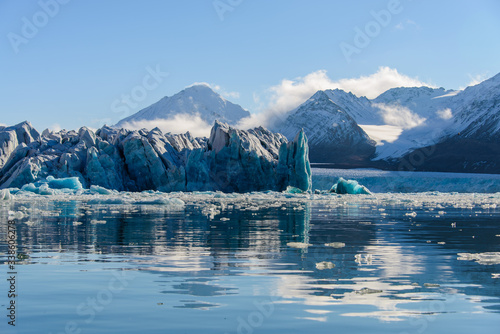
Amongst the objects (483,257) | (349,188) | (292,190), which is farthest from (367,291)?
(349,188)

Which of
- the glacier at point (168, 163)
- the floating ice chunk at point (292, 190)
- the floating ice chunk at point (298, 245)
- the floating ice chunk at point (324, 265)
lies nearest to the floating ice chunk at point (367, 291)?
the floating ice chunk at point (324, 265)

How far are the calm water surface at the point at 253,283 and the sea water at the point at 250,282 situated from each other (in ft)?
0.05

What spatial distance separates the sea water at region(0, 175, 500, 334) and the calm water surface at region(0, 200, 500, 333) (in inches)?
0.6

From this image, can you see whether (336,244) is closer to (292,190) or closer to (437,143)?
(292,190)

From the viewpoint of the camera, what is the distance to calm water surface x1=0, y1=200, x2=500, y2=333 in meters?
5.27

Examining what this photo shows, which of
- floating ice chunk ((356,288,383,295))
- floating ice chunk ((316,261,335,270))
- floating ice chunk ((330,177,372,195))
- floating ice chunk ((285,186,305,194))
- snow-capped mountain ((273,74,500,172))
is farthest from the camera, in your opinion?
snow-capped mountain ((273,74,500,172))

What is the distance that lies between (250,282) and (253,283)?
84 millimetres

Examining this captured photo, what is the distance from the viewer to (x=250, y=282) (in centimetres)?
711

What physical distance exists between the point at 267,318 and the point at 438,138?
574 ft

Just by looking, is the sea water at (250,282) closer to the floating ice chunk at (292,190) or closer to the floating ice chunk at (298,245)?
the floating ice chunk at (298,245)

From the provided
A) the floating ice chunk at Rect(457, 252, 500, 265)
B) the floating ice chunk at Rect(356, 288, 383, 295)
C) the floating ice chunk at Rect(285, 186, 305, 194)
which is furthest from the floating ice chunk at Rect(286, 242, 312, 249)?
the floating ice chunk at Rect(285, 186, 305, 194)

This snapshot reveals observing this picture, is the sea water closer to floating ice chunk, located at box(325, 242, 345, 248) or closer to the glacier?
floating ice chunk, located at box(325, 242, 345, 248)

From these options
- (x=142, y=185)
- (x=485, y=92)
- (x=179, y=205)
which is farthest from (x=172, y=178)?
(x=485, y=92)

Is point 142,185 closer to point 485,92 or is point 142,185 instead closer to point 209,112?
point 209,112
